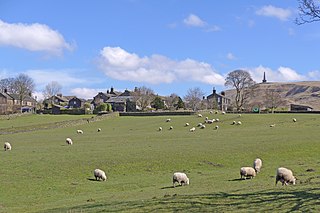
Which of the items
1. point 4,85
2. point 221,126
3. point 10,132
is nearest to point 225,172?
point 221,126

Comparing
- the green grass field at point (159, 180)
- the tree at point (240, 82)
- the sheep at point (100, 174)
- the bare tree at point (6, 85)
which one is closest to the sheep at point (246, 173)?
the green grass field at point (159, 180)

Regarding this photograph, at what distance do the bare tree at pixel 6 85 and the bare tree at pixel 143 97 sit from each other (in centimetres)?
5319

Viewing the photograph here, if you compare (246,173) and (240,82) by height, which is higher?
(240,82)

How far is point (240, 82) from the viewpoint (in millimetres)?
145375

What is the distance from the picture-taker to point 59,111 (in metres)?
143

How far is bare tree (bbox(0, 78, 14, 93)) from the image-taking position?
7343 inches

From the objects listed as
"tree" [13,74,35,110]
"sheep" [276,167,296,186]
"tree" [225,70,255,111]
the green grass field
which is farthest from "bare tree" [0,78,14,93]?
"sheep" [276,167,296,186]

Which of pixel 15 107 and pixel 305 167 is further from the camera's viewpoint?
pixel 15 107

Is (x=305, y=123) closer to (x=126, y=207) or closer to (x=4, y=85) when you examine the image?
(x=126, y=207)

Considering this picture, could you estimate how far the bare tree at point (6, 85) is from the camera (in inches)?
7343

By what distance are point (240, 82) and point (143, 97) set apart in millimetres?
45368

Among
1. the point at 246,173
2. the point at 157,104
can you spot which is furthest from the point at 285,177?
the point at 157,104

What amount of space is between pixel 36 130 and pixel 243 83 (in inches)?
3217

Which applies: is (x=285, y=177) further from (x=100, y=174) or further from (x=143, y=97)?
(x=143, y=97)
